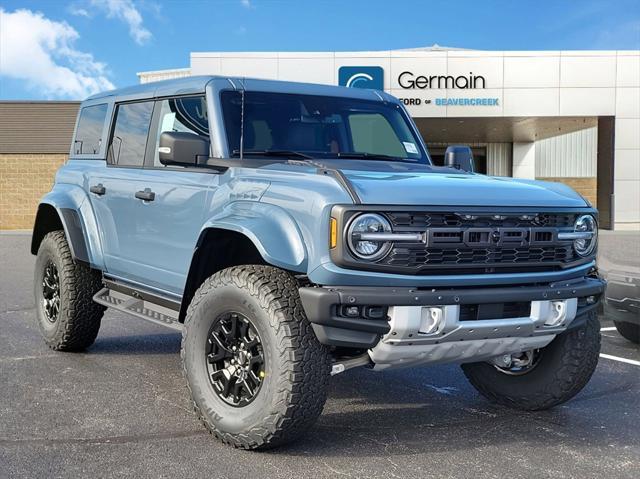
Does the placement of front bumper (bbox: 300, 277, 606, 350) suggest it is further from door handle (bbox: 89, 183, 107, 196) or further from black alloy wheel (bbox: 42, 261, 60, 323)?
black alloy wheel (bbox: 42, 261, 60, 323)

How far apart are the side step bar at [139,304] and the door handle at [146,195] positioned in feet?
2.12

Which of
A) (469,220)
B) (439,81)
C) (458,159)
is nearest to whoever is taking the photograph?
(469,220)

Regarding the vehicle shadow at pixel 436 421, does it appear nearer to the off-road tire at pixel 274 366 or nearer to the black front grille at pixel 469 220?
the off-road tire at pixel 274 366

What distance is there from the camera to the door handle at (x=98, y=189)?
5.44 meters

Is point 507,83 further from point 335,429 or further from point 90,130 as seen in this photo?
point 335,429

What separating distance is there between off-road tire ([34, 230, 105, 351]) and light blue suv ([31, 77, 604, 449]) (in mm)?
664

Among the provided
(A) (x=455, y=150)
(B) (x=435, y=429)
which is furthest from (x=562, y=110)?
(B) (x=435, y=429)

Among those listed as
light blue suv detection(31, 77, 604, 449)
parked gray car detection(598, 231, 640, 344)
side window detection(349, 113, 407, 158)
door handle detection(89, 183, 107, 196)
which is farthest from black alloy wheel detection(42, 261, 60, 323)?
parked gray car detection(598, 231, 640, 344)

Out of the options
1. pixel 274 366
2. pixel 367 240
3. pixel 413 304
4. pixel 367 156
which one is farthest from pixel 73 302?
pixel 413 304

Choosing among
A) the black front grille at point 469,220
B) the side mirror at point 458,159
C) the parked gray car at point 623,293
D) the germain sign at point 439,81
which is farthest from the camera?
the germain sign at point 439,81

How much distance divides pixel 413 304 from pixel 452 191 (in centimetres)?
61

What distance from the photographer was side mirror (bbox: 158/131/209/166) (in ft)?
14.0

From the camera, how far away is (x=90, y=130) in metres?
6.18

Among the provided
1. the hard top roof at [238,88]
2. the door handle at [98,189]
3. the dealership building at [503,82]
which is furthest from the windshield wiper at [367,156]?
the dealership building at [503,82]
